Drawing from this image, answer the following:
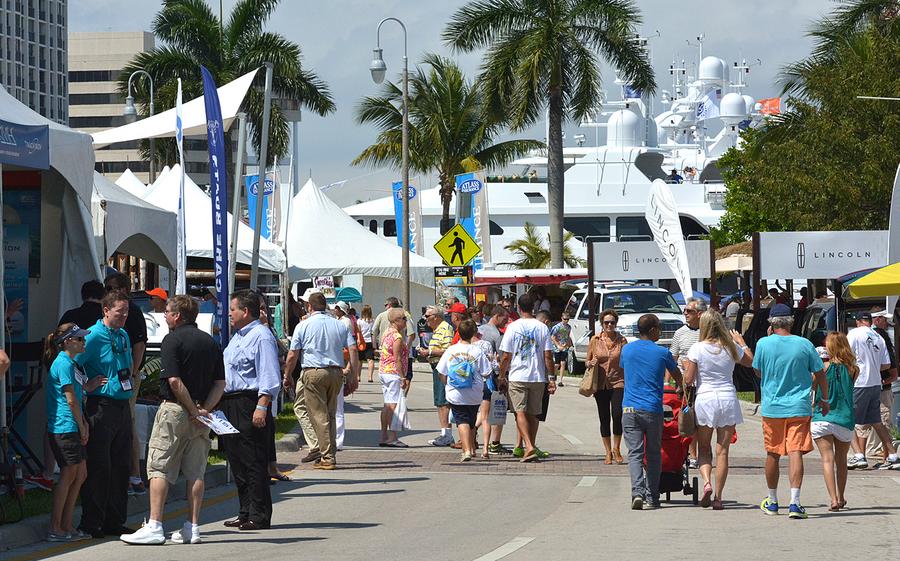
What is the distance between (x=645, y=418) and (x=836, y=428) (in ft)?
5.49

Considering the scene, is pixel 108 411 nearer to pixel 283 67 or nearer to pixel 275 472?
pixel 275 472

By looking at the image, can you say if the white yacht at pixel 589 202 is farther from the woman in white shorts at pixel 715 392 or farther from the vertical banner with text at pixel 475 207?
the woman in white shorts at pixel 715 392

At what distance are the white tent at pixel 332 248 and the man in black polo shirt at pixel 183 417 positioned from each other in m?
22.7

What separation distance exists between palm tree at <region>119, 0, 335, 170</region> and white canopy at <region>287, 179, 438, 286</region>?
396 centimetres

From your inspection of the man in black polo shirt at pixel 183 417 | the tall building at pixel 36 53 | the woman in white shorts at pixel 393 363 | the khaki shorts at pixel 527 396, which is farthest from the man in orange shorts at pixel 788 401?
the tall building at pixel 36 53

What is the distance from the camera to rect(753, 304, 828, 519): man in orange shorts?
36.0 feet

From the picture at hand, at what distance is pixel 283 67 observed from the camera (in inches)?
1570

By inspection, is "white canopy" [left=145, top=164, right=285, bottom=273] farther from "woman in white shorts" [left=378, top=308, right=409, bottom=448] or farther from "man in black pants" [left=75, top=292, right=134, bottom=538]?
"man in black pants" [left=75, top=292, right=134, bottom=538]

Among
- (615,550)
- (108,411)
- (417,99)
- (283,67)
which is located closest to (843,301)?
(615,550)

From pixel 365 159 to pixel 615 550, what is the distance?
38.3 metres

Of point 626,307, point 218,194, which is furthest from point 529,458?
point 626,307

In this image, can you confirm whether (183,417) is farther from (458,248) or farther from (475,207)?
(475,207)

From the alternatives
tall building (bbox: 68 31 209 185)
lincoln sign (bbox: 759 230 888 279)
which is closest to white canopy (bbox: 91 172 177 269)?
lincoln sign (bbox: 759 230 888 279)

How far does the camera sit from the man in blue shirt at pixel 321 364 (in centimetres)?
1384
